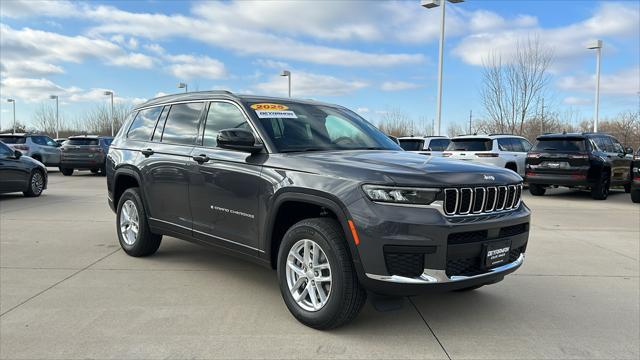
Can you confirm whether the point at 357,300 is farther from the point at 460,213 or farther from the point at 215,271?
the point at 215,271

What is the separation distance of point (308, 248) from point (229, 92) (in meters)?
1.92

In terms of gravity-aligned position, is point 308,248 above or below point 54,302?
above

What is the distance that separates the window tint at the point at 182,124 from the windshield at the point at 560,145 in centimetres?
1106

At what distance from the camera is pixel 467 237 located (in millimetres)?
3480

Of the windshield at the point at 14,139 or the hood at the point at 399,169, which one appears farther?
the windshield at the point at 14,139

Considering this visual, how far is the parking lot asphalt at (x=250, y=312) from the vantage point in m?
3.48

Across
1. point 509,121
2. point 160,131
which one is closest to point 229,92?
point 160,131

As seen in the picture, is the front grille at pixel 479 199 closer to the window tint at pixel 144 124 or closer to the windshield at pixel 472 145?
the window tint at pixel 144 124

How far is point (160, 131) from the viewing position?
18.4 ft

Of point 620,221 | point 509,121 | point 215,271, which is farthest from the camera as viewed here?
point 509,121

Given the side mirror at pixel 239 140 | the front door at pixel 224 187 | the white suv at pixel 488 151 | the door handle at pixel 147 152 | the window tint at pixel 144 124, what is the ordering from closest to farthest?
the side mirror at pixel 239 140
the front door at pixel 224 187
the door handle at pixel 147 152
the window tint at pixel 144 124
the white suv at pixel 488 151

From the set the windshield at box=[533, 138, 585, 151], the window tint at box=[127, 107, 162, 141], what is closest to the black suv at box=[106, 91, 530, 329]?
the window tint at box=[127, 107, 162, 141]

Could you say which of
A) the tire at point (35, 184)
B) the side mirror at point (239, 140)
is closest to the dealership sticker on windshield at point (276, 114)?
the side mirror at point (239, 140)

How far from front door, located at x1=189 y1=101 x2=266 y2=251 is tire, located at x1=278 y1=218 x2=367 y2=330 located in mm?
459
